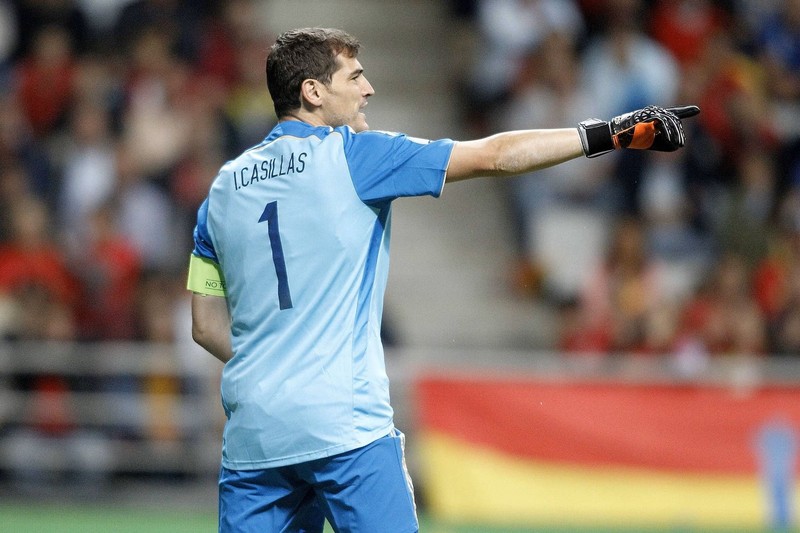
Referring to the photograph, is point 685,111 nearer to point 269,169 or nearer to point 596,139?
point 596,139

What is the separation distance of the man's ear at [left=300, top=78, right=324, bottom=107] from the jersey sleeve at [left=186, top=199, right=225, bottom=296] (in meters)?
0.52

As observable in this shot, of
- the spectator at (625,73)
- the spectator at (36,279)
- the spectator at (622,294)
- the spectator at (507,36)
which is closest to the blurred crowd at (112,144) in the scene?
the spectator at (36,279)

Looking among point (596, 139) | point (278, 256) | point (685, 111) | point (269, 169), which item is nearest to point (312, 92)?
point (269, 169)

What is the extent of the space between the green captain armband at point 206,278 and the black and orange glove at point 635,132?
1342mm

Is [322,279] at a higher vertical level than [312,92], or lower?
lower

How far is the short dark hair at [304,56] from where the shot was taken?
15.0 ft

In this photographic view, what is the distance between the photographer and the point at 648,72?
1284 centimetres

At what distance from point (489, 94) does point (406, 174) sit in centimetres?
919

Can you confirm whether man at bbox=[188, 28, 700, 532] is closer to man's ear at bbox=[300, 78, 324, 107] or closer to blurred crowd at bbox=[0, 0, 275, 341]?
man's ear at bbox=[300, 78, 324, 107]

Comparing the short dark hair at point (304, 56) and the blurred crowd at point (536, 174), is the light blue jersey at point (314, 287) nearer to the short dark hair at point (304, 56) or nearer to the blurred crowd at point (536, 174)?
the short dark hair at point (304, 56)

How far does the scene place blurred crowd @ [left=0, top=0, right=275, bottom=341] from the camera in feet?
36.5

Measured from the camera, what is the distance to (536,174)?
41.4 feet

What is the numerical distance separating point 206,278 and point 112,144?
25.0ft

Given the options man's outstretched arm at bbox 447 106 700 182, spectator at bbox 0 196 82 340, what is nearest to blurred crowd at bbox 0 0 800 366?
spectator at bbox 0 196 82 340
